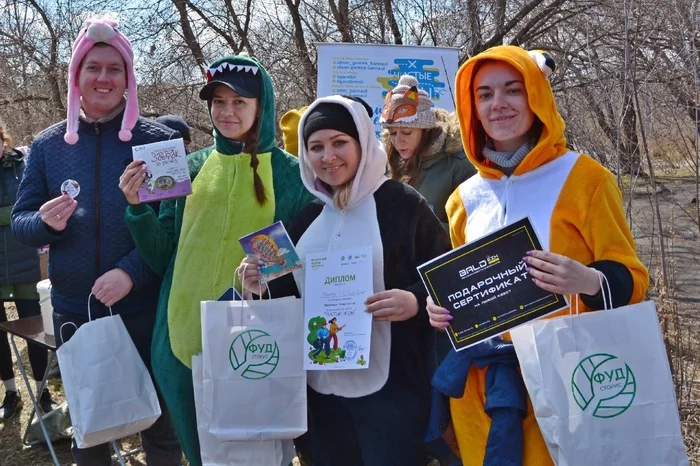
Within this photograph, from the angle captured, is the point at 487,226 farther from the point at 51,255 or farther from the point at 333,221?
the point at 51,255

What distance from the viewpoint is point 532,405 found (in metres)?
1.72

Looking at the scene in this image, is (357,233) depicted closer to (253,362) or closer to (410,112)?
(253,362)

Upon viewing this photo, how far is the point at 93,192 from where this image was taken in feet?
8.46

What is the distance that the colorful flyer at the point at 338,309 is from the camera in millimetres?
1978

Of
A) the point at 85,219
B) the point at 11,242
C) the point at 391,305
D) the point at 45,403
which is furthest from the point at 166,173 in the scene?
the point at 45,403

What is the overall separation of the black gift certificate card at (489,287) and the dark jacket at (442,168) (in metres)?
1.48

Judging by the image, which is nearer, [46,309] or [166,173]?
[166,173]

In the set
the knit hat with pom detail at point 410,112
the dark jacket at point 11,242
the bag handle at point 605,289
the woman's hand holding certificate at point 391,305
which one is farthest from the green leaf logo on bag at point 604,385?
the dark jacket at point 11,242

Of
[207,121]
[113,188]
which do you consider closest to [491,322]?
[113,188]

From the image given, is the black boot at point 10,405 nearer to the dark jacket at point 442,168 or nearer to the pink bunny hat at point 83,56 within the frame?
the pink bunny hat at point 83,56

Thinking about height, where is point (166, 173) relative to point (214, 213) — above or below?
above

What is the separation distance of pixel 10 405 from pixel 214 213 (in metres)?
3.40

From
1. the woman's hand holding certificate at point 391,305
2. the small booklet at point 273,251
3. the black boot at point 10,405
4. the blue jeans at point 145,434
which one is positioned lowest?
the black boot at point 10,405

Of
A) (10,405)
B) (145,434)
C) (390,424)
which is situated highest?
(390,424)
